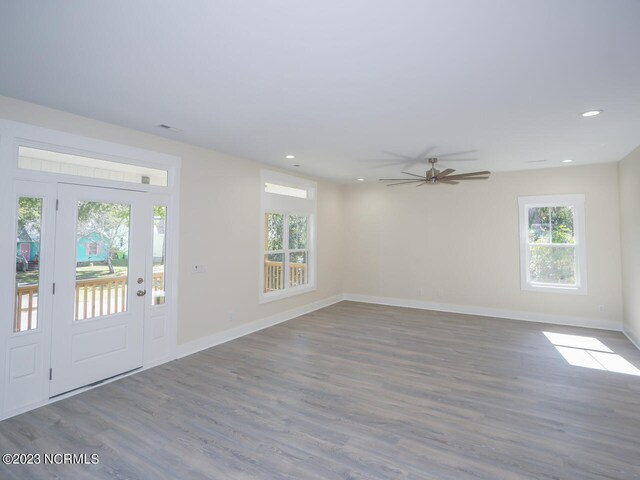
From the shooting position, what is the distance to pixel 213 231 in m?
4.61

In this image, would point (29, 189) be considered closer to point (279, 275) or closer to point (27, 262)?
point (27, 262)

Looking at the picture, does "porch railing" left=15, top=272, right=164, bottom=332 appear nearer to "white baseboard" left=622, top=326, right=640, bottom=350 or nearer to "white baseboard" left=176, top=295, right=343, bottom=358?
"white baseboard" left=176, top=295, right=343, bottom=358

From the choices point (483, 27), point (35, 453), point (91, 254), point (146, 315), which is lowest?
point (35, 453)

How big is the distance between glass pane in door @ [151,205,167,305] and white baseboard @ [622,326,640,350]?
20.5 feet

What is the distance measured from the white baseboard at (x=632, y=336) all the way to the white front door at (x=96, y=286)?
6.40m

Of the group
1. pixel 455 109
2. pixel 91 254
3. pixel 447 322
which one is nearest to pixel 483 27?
pixel 455 109

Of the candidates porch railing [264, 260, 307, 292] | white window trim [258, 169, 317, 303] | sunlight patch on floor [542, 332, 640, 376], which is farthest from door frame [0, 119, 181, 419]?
sunlight patch on floor [542, 332, 640, 376]

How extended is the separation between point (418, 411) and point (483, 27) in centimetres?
287

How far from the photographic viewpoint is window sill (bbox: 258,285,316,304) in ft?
18.1

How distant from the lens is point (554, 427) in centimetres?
259

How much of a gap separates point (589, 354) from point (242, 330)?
15.5 ft

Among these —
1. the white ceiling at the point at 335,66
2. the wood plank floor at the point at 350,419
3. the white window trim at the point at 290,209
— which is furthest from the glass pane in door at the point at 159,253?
the white window trim at the point at 290,209

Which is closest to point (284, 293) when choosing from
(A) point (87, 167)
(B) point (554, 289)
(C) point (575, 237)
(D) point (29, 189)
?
(A) point (87, 167)

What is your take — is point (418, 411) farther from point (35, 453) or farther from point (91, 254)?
point (91, 254)
